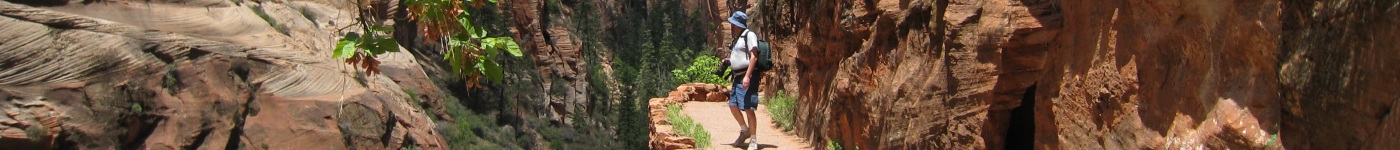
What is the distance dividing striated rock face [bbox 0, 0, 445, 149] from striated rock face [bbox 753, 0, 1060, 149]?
9.80m

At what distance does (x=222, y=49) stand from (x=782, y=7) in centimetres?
980

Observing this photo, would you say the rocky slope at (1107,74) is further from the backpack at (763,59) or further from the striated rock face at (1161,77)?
the backpack at (763,59)

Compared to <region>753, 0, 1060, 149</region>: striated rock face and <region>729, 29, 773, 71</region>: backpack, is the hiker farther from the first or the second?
<region>753, 0, 1060, 149</region>: striated rock face

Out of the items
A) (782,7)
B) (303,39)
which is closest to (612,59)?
(303,39)

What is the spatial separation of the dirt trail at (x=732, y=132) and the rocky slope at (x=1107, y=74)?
286 millimetres

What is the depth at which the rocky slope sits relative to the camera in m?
3.11

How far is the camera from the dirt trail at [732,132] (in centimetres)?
911

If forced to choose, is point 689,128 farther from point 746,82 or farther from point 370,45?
point 370,45

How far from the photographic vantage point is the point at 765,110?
11.9 m

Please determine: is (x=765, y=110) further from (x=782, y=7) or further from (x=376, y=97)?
(x=376, y=97)

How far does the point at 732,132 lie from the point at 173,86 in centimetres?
1049

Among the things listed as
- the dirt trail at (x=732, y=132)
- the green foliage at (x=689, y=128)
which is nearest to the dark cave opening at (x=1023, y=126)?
the dirt trail at (x=732, y=132)

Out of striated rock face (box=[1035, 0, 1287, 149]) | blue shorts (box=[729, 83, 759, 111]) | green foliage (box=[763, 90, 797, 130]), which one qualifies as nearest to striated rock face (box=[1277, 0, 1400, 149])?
striated rock face (box=[1035, 0, 1287, 149])

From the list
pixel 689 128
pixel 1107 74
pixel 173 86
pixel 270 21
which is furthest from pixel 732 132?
pixel 270 21
